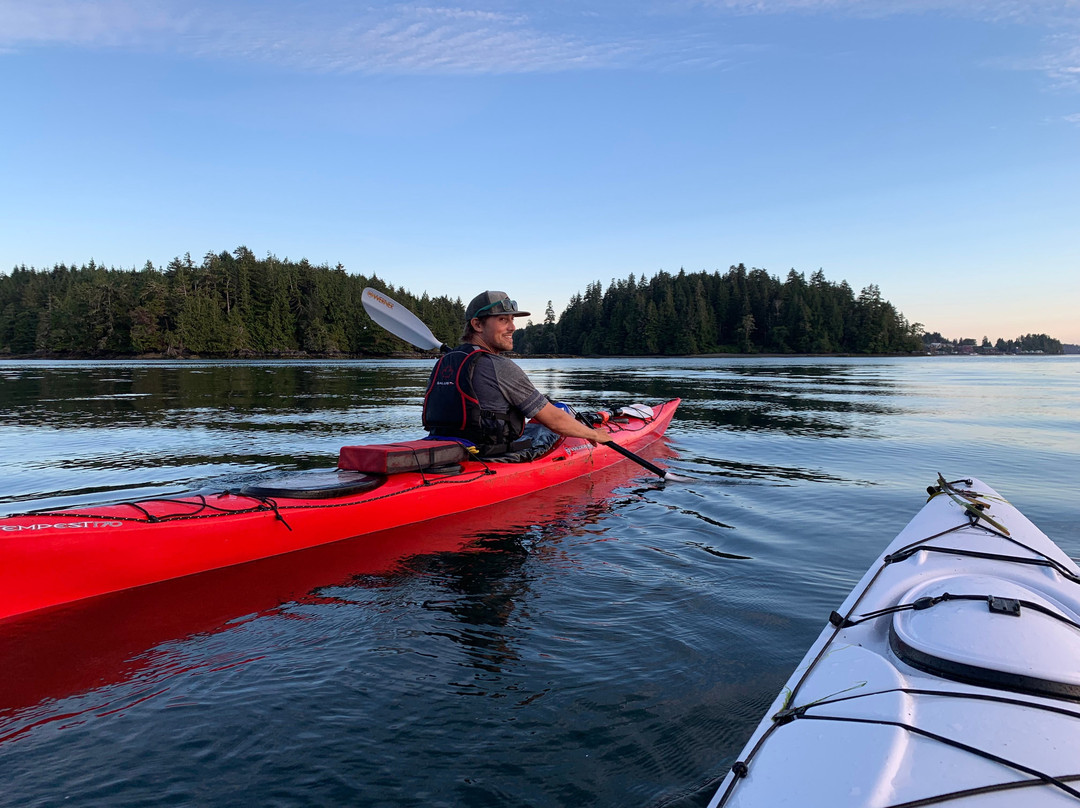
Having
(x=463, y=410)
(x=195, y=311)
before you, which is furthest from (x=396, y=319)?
(x=195, y=311)

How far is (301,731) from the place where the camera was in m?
2.72

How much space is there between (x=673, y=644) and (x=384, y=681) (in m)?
1.68

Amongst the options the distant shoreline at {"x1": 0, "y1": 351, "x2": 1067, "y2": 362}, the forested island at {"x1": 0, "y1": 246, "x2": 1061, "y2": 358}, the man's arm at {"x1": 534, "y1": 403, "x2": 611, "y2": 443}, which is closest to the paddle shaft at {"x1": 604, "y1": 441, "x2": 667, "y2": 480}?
the man's arm at {"x1": 534, "y1": 403, "x2": 611, "y2": 443}

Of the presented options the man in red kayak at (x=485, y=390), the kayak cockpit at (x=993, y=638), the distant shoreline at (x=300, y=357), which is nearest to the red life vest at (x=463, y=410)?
the man in red kayak at (x=485, y=390)

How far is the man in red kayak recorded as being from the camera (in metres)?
6.09

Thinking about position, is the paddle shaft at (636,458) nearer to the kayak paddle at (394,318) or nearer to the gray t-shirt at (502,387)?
the gray t-shirt at (502,387)

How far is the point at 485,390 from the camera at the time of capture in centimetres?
617

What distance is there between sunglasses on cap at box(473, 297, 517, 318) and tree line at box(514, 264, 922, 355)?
10111cm

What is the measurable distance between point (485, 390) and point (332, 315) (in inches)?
3771

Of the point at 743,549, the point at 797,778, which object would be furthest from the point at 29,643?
the point at 743,549

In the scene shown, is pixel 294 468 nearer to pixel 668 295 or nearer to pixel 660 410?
pixel 660 410

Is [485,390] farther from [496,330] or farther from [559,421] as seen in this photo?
[559,421]

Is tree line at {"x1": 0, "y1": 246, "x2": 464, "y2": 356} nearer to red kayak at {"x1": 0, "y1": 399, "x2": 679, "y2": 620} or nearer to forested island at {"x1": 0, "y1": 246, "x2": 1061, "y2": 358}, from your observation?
forested island at {"x1": 0, "y1": 246, "x2": 1061, "y2": 358}

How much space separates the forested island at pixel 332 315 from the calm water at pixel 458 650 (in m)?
79.9
